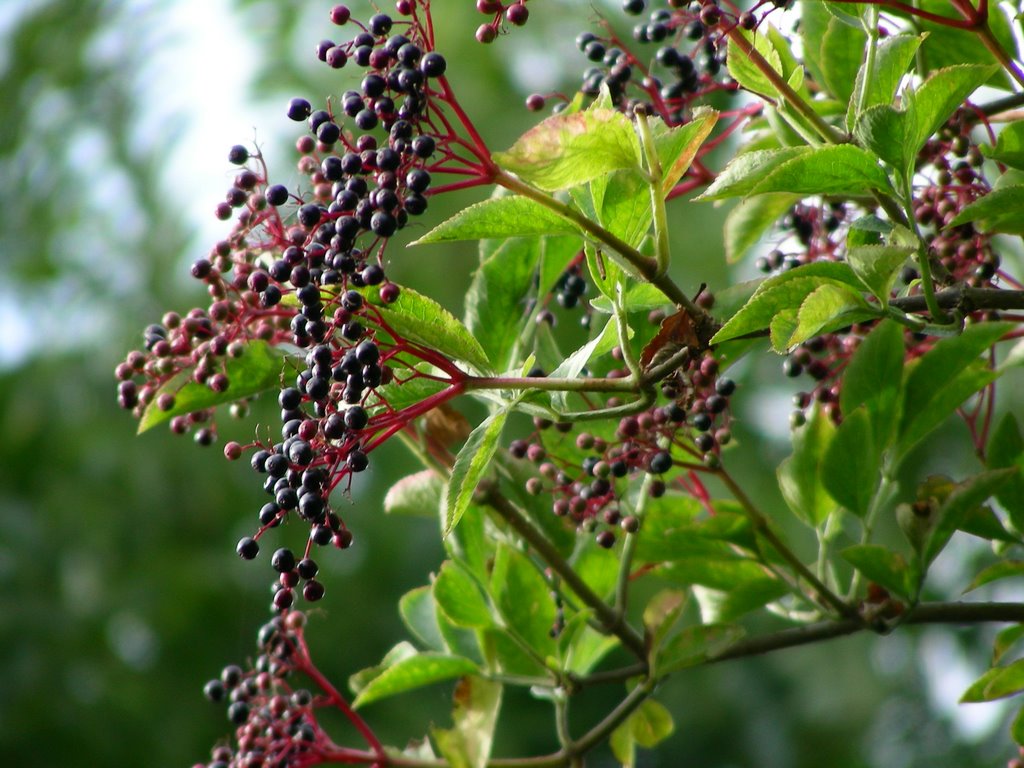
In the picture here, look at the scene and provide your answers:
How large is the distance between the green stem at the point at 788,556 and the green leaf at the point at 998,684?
10cm

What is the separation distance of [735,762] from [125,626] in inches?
110

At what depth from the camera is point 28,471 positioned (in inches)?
207

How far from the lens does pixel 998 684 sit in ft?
2.81

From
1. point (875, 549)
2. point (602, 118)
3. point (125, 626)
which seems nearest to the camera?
point (602, 118)

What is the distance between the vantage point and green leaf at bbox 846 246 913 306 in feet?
2.10

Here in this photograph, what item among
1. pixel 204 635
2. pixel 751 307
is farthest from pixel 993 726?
pixel 751 307

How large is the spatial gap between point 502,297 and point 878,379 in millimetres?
302

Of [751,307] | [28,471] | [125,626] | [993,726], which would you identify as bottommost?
[993,726]

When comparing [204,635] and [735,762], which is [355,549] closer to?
[204,635]

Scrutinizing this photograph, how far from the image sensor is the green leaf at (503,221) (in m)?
0.66

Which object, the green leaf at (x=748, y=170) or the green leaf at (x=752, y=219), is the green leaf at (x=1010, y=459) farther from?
the green leaf at (x=748, y=170)

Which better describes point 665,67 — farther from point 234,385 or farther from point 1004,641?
point 1004,641

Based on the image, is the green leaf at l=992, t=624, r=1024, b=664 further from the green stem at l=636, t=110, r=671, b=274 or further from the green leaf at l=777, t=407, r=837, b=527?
the green stem at l=636, t=110, r=671, b=274

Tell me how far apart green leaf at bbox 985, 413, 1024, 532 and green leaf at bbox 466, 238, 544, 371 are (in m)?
0.39
